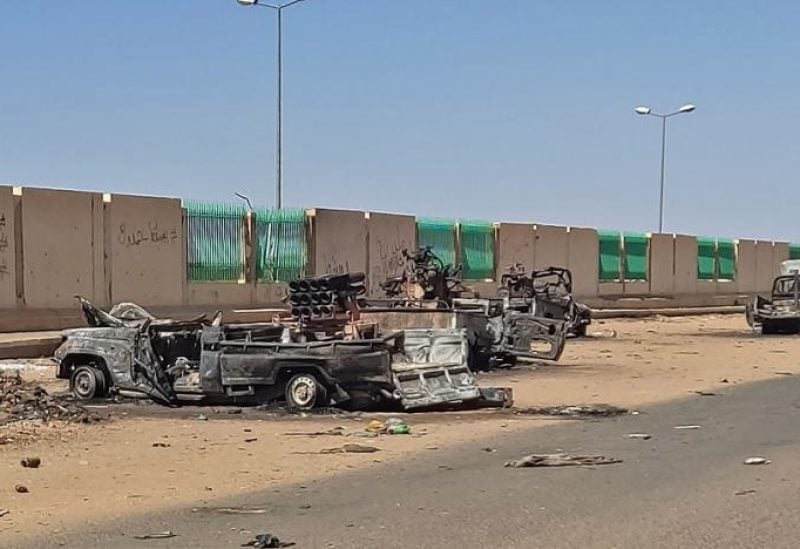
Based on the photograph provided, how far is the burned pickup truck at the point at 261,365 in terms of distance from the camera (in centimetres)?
1406

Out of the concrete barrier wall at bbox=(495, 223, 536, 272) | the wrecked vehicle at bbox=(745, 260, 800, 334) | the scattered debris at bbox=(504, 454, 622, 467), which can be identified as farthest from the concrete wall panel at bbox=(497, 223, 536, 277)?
the scattered debris at bbox=(504, 454, 622, 467)

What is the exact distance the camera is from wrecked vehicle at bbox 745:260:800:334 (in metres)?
34.2

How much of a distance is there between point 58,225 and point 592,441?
1519cm

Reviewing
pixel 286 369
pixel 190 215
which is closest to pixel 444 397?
pixel 286 369

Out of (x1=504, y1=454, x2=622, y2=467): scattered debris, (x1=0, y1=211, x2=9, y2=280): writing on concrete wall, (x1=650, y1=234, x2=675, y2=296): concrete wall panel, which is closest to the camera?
(x1=504, y1=454, x2=622, y2=467): scattered debris

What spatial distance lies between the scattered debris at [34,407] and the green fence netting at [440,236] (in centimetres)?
2104

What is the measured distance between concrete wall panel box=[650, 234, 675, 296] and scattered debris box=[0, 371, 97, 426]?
35917mm

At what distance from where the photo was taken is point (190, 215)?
27000 millimetres

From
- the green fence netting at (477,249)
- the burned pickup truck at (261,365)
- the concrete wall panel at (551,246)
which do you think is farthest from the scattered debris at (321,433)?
the concrete wall panel at (551,246)

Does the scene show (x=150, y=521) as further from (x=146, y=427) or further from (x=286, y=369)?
(x=286, y=369)

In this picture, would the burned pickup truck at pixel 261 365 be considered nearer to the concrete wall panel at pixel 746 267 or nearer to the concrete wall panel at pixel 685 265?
the concrete wall panel at pixel 685 265

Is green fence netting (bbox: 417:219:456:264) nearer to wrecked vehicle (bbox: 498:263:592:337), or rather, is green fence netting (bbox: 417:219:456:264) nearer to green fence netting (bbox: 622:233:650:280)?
wrecked vehicle (bbox: 498:263:592:337)

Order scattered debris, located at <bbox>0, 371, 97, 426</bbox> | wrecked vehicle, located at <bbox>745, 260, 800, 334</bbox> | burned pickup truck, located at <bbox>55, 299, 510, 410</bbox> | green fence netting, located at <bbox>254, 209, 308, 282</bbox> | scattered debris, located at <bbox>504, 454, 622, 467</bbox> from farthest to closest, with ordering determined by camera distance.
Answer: wrecked vehicle, located at <bbox>745, 260, 800, 334</bbox> → green fence netting, located at <bbox>254, 209, 308, 282</bbox> → burned pickup truck, located at <bbox>55, 299, 510, 410</bbox> → scattered debris, located at <bbox>0, 371, 97, 426</bbox> → scattered debris, located at <bbox>504, 454, 622, 467</bbox>

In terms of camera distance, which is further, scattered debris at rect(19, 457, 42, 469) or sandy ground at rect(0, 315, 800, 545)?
scattered debris at rect(19, 457, 42, 469)
